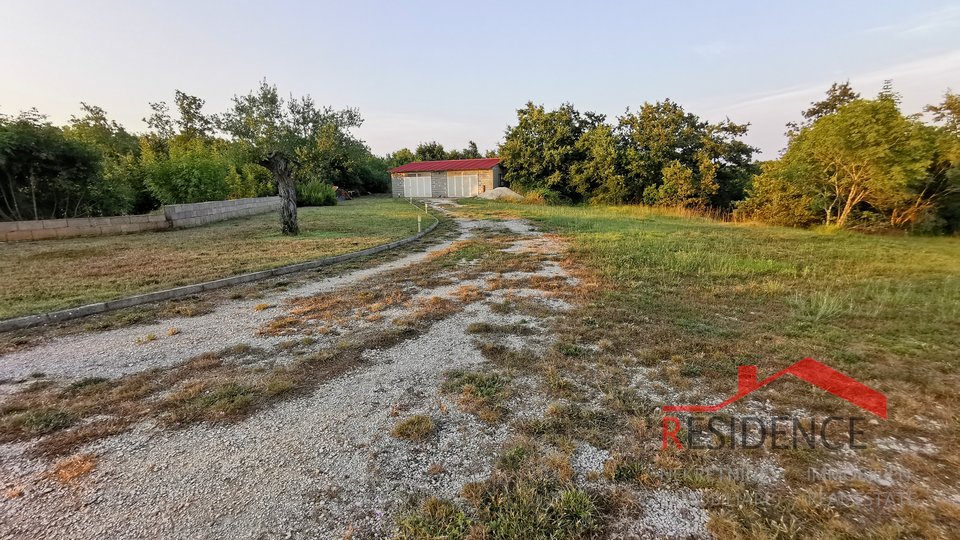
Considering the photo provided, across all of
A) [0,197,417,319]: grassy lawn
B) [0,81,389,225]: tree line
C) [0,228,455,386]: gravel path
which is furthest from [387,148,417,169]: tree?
[0,228,455,386]: gravel path

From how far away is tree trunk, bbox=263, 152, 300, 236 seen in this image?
10.1 metres

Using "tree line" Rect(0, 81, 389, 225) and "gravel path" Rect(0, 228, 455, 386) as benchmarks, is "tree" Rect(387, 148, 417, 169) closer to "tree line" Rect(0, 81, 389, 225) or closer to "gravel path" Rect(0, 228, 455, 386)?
"tree line" Rect(0, 81, 389, 225)

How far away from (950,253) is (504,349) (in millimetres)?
10793

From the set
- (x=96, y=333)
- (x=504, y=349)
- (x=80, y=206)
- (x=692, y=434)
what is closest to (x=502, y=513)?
(x=692, y=434)

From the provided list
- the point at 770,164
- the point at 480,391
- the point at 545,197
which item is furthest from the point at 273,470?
the point at 545,197

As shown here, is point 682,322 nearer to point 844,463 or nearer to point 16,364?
point 844,463

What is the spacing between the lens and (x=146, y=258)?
7.60 m

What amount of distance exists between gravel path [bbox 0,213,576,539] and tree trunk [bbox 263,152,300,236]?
25.3ft

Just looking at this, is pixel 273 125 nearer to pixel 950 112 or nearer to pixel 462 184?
pixel 462 184

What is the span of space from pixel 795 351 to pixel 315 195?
23.9 m

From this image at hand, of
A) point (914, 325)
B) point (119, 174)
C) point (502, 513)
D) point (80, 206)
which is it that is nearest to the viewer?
point (502, 513)

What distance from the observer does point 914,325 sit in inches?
152

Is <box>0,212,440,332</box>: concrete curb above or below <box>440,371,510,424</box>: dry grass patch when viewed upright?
above

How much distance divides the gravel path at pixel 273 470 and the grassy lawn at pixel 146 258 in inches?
97.0
